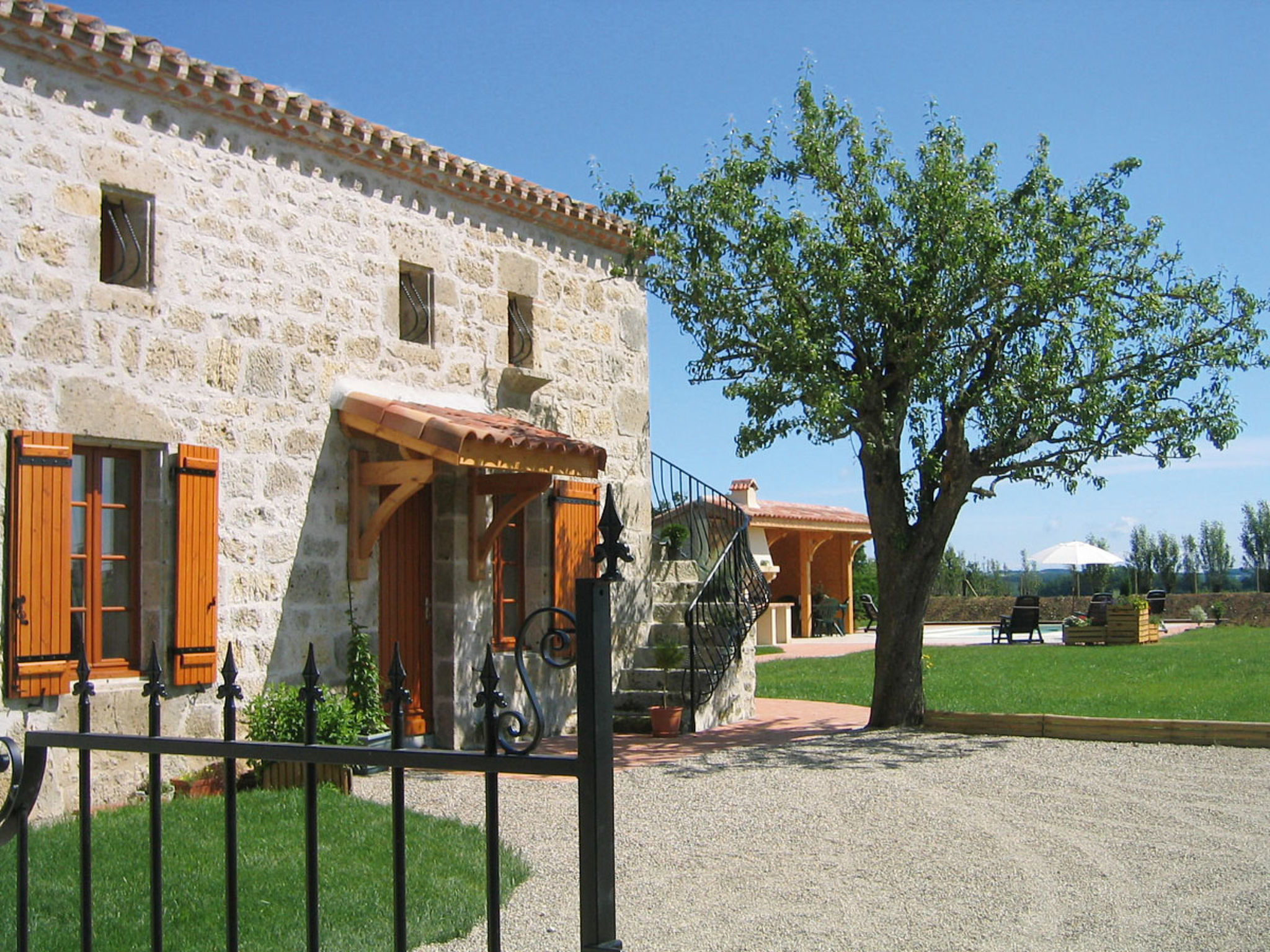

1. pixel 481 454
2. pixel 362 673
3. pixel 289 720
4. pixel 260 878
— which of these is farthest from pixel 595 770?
pixel 362 673

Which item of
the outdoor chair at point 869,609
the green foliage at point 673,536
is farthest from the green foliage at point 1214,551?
the green foliage at point 673,536

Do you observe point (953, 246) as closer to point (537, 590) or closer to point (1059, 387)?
point (1059, 387)

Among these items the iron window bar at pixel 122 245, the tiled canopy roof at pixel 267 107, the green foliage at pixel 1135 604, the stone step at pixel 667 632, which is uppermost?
the tiled canopy roof at pixel 267 107

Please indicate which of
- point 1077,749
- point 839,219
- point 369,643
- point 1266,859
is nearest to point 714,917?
point 1266,859

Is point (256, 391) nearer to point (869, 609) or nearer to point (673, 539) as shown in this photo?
point (673, 539)

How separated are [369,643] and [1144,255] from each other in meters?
7.15

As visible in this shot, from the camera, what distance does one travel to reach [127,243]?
309 inches

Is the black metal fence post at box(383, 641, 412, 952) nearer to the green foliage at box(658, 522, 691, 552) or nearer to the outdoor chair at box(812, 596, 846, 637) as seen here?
the green foliage at box(658, 522, 691, 552)

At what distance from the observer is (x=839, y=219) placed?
33.5 feet

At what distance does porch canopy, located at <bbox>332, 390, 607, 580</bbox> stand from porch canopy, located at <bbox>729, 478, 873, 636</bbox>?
469 inches

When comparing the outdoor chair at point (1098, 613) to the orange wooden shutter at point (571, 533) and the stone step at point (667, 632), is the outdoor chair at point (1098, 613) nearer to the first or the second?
the stone step at point (667, 632)

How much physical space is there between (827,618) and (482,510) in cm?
1794

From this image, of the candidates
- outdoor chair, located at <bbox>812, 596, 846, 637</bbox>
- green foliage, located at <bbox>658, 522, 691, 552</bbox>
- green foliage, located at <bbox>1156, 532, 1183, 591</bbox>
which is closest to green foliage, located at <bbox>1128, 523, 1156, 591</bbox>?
green foliage, located at <bbox>1156, 532, 1183, 591</bbox>

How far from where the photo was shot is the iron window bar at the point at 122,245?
784cm
